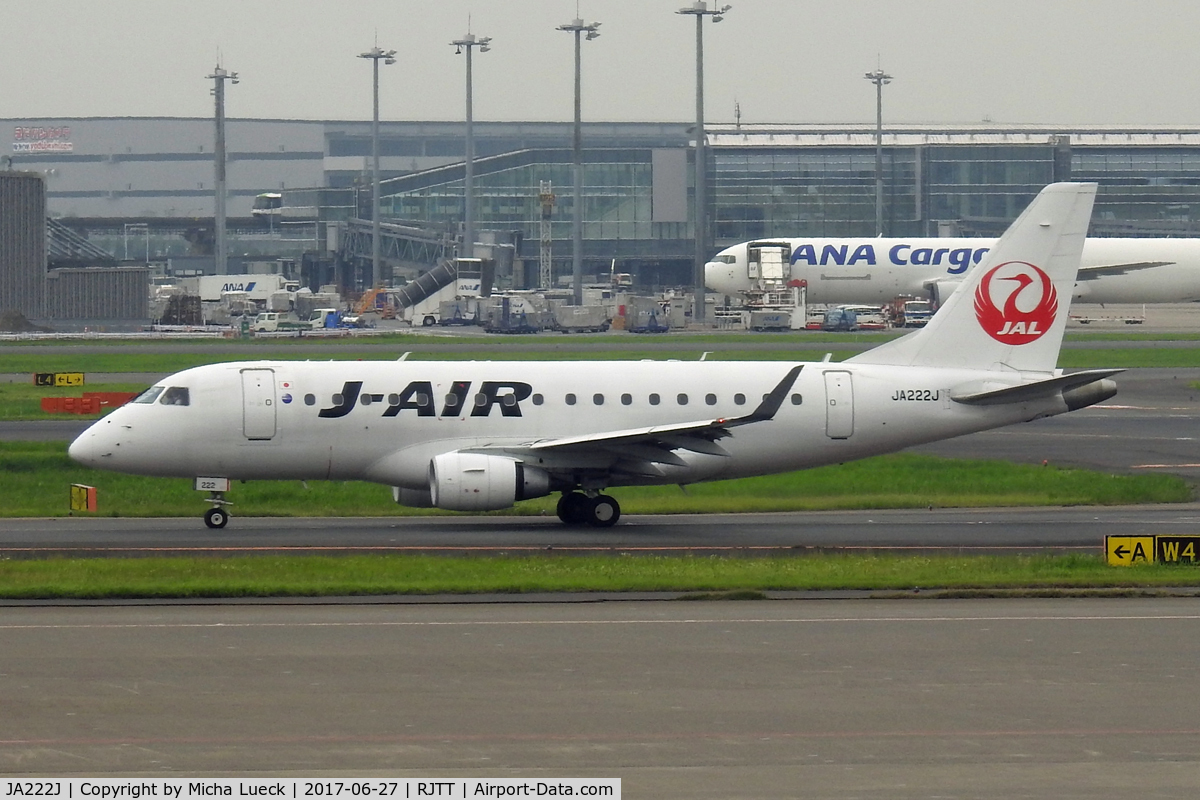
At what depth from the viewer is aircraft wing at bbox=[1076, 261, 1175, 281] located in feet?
345

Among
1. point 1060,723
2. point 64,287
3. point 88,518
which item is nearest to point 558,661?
point 1060,723

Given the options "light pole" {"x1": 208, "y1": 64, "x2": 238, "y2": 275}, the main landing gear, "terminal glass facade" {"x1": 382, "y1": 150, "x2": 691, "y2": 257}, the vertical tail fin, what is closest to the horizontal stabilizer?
the vertical tail fin

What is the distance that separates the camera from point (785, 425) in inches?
1276

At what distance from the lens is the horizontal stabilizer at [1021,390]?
3183 centimetres

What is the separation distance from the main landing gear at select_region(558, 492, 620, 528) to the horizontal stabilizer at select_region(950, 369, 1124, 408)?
7.53 m

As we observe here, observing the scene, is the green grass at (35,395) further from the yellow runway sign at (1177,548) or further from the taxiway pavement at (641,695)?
the yellow runway sign at (1177,548)

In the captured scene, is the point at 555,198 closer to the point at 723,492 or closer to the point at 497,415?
the point at 723,492

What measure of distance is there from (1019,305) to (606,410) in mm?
9053

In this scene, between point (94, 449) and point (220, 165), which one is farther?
point (220, 165)

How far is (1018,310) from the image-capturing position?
3350 cm

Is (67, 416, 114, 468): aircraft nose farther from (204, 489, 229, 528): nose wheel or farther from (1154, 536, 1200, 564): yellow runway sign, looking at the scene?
(1154, 536, 1200, 564): yellow runway sign

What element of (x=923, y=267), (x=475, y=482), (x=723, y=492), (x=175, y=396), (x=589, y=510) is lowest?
(x=723, y=492)

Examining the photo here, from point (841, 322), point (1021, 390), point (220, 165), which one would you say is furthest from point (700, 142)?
point (1021, 390)

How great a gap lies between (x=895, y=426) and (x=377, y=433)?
10.6 metres
